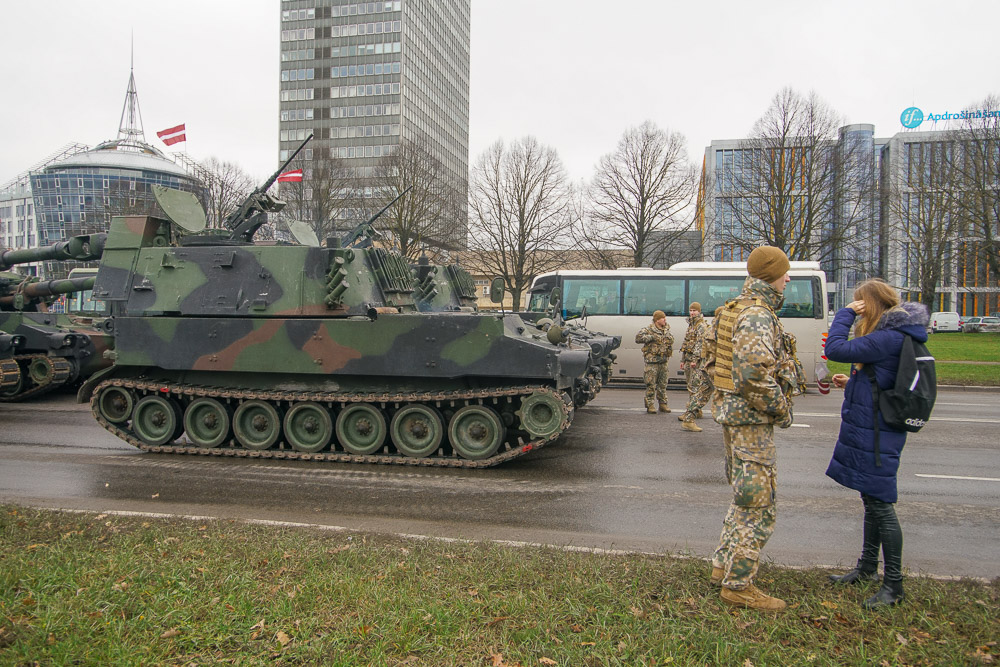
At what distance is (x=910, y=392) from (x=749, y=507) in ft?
3.70

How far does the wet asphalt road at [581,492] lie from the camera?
600 cm

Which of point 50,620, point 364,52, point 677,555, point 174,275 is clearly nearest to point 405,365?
point 174,275

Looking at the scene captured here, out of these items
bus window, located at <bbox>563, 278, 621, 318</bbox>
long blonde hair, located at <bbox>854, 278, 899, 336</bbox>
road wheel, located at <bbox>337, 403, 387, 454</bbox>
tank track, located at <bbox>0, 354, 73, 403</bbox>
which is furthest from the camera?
bus window, located at <bbox>563, 278, 621, 318</bbox>

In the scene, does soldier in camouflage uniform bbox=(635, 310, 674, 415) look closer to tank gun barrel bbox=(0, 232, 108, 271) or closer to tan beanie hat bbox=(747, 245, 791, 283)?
tan beanie hat bbox=(747, 245, 791, 283)

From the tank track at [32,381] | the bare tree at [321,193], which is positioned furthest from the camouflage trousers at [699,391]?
the bare tree at [321,193]

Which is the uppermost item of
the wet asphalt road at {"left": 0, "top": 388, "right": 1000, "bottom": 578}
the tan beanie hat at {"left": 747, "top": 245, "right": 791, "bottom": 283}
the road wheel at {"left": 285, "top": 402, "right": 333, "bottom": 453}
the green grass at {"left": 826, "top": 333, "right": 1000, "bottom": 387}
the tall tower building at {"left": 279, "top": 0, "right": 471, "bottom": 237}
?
the tall tower building at {"left": 279, "top": 0, "right": 471, "bottom": 237}

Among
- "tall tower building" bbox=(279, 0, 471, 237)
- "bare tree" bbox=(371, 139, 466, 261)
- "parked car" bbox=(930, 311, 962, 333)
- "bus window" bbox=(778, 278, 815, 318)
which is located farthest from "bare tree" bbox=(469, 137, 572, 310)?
"tall tower building" bbox=(279, 0, 471, 237)

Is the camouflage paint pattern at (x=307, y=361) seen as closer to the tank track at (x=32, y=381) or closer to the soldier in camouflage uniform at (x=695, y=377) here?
the soldier in camouflage uniform at (x=695, y=377)

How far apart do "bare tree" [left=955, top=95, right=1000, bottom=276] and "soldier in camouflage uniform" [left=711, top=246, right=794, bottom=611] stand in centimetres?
3180

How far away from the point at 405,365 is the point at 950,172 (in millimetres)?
32453

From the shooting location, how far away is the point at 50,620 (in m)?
3.90

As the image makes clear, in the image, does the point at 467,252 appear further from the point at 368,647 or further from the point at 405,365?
the point at 368,647

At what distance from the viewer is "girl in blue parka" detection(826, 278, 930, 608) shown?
4188 mm

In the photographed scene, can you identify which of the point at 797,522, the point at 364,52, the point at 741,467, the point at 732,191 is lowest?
the point at 797,522
